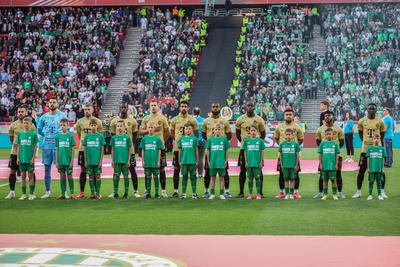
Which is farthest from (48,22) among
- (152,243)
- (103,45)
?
(152,243)

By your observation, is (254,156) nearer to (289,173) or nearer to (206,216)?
(289,173)

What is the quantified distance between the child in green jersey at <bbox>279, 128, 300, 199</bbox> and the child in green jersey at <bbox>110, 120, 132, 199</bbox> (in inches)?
138

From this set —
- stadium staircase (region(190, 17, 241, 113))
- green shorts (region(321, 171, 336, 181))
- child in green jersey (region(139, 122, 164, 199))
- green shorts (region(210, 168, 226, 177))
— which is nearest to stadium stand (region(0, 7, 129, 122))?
stadium staircase (region(190, 17, 241, 113))

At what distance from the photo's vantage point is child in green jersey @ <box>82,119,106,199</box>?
18.4 m

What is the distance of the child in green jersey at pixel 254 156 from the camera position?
18.1 meters

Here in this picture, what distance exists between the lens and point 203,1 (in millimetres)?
51344

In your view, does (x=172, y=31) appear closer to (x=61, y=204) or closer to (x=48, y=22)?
(x=48, y=22)

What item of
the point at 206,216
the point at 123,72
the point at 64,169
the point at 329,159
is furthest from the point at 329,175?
the point at 123,72

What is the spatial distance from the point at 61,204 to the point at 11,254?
5.97 m

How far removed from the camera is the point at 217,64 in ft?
156

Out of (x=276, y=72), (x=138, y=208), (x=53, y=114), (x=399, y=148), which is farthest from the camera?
(x=276, y=72)

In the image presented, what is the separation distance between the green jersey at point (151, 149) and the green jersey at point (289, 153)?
2.77m

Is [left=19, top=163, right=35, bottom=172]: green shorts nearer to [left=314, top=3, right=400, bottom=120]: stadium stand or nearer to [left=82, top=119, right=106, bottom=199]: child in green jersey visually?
[left=82, top=119, right=106, bottom=199]: child in green jersey

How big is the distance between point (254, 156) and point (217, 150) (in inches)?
33.2
